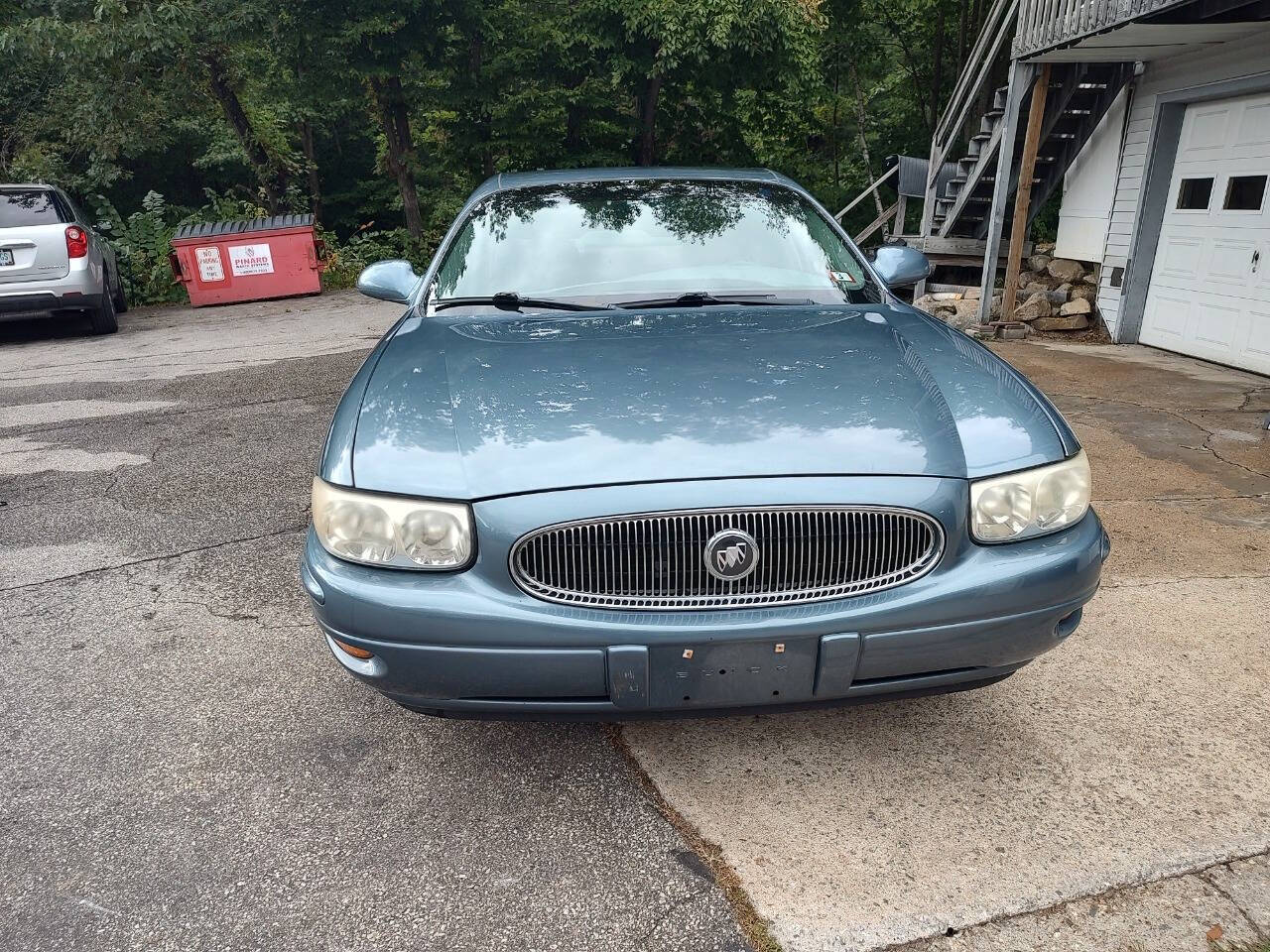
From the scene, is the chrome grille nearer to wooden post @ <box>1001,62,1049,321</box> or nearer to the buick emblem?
the buick emblem

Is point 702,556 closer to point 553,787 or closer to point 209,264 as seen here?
point 553,787

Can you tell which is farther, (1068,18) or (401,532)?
(1068,18)

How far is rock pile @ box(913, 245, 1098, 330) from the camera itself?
30.3 ft

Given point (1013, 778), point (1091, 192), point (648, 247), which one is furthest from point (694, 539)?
point (1091, 192)

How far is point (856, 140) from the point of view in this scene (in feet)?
61.4

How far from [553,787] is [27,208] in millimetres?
9911

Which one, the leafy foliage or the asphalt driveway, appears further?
the leafy foliage

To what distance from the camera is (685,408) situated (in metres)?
2.07

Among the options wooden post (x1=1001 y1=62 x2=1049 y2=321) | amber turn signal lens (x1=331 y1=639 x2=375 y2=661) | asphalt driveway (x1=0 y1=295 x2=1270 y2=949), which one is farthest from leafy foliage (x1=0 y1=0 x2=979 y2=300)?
amber turn signal lens (x1=331 y1=639 x2=375 y2=661)

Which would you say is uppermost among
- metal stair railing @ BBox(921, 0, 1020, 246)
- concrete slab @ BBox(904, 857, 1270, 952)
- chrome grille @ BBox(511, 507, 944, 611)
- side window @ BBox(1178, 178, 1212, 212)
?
metal stair railing @ BBox(921, 0, 1020, 246)

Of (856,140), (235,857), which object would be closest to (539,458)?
(235,857)

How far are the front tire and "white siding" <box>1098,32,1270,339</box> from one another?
436 inches

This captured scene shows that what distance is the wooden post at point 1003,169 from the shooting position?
8.46 meters

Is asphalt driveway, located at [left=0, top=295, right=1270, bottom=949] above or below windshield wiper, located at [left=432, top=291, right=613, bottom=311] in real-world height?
below
